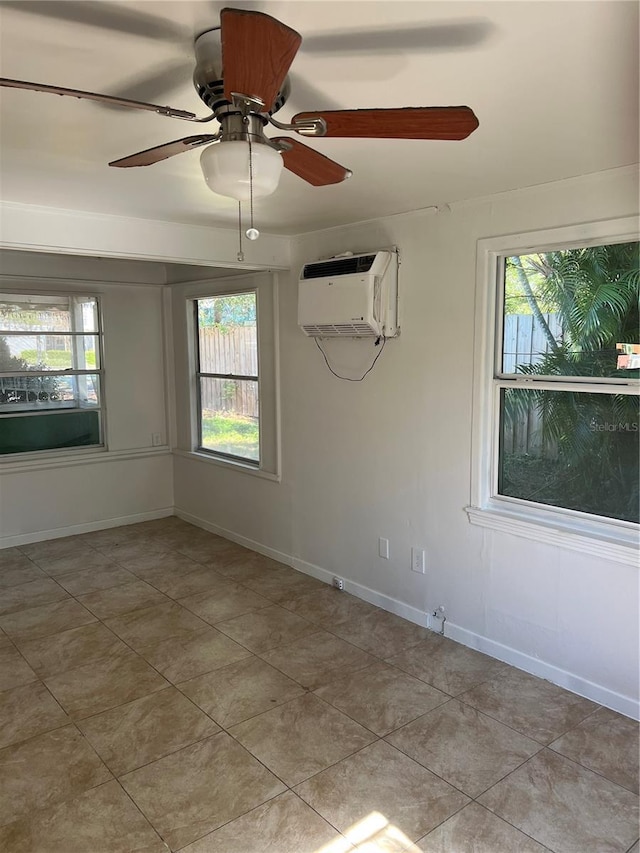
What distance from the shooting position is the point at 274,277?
14.3 ft

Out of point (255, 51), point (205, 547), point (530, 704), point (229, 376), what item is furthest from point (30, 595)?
point (255, 51)

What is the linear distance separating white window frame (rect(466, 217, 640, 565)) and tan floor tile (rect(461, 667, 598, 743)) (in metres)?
0.69

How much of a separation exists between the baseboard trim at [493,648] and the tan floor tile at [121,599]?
38.2 inches

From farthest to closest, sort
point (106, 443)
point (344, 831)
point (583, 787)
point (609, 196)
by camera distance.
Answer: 1. point (106, 443)
2. point (609, 196)
3. point (583, 787)
4. point (344, 831)

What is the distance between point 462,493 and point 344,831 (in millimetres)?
1692

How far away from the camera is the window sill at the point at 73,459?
4996 millimetres

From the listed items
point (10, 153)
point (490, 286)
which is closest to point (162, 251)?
point (10, 153)

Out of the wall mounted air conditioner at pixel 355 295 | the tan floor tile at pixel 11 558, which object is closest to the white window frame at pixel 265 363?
the wall mounted air conditioner at pixel 355 295

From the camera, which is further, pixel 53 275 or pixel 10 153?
pixel 53 275

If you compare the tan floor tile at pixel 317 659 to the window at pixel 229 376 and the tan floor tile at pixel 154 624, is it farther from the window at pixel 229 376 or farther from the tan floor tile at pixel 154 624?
the window at pixel 229 376

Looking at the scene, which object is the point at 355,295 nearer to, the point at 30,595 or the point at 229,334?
the point at 229,334

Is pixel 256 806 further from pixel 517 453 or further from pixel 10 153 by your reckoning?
pixel 10 153

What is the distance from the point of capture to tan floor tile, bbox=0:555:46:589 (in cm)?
432

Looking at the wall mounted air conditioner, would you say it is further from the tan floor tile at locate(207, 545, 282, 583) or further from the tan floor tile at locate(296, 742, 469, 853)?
the tan floor tile at locate(296, 742, 469, 853)
